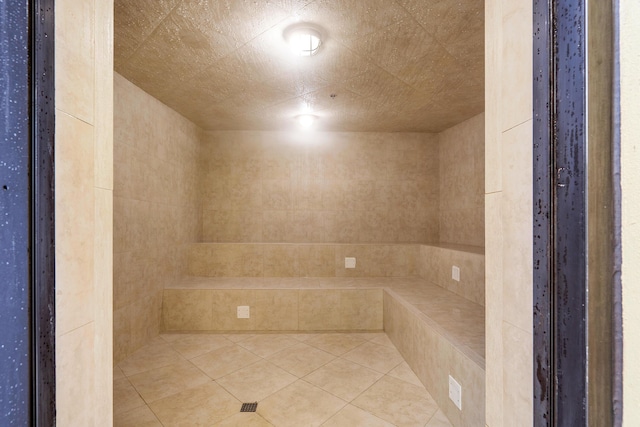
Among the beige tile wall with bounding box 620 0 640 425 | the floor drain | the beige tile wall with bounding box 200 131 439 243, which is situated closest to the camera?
the beige tile wall with bounding box 620 0 640 425

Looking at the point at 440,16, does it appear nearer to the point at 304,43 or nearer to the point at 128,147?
the point at 304,43

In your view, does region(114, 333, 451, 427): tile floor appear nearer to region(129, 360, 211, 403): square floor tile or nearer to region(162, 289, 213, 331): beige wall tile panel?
region(129, 360, 211, 403): square floor tile

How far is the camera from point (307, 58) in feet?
6.50

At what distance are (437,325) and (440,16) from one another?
76.4 inches

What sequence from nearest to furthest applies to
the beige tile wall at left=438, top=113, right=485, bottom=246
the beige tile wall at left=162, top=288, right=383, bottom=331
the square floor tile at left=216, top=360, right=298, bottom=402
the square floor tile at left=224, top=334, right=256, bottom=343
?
the square floor tile at left=216, top=360, right=298, bottom=402, the square floor tile at left=224, top=334, right=256, bottom=343, the beige tile wall at left=162, top=288, right=383, bottom=331, the beige tile wall at left=438, top=113, right=485, bottom=246

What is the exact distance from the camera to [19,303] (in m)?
0.51

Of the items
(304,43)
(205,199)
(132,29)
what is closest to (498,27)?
(304,43)

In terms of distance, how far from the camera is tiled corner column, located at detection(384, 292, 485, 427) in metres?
1.41

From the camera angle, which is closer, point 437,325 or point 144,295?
point 437,325

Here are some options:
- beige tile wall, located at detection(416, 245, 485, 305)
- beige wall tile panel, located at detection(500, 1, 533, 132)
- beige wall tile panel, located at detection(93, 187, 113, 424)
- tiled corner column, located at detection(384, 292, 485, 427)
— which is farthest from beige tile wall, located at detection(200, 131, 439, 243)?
beige wall tile panel, located at detection(500, 1, 533, 132)

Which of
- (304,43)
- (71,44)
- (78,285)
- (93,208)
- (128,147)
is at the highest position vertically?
(304,43)

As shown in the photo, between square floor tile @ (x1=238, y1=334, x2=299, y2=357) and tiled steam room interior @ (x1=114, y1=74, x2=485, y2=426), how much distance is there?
40 mm

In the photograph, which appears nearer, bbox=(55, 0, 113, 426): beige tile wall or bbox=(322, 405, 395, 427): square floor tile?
bbox=(55, 0, 113, 426): beige tile wall

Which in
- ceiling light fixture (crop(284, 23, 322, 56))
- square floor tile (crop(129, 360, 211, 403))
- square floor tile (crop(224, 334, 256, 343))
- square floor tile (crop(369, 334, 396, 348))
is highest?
ceiling light fixture (crop(284, 23, 322, 56))
